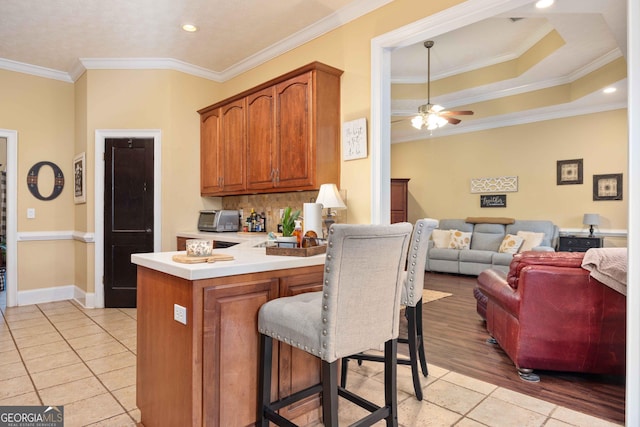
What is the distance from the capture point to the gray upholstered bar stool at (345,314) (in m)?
1.47

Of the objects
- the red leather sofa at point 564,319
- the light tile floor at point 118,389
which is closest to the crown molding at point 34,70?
the light tile floor at point 118,389

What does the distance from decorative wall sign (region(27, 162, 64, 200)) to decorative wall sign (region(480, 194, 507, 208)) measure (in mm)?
6929

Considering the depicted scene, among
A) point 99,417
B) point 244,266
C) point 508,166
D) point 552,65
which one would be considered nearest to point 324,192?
point 244,266

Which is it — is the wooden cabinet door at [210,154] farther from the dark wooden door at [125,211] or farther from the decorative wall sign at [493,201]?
the decorative wall sign at [493,201]

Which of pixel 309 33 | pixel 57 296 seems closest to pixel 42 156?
pixel 57 296

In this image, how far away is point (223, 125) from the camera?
4.51 metres

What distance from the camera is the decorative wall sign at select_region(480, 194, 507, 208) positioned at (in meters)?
7.12

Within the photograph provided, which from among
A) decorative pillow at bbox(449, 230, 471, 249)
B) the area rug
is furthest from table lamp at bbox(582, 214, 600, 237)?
the area rug

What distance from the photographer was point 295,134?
3.51 meters

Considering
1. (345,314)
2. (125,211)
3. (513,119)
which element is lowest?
(345,314)

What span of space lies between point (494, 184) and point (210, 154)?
17.3ft

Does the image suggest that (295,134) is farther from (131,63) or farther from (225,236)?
(131,63)

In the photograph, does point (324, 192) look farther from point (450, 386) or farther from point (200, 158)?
point (200, 158)

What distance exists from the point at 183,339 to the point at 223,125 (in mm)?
3290
